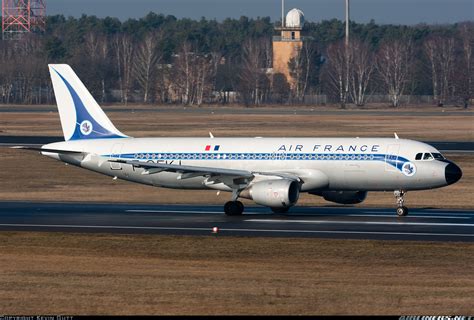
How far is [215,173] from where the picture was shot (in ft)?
155

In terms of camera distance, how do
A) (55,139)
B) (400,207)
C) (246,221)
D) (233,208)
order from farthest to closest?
(55,139) < (233,208) < (400,207) < (246,221)

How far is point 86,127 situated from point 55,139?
148 ft

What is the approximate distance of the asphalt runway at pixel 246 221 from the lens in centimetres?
4116

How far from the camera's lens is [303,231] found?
4159cm

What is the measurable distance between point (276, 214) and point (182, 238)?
9.62 m

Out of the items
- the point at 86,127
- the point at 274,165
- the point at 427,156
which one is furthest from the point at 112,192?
the point at 427,156

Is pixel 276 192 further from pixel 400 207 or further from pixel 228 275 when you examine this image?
pixel 228 275

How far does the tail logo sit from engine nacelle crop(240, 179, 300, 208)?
10.2 m

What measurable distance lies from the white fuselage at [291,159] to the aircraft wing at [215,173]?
44 centimetres

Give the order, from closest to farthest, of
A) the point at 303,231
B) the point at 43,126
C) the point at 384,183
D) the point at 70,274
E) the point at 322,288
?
the point at 322,288 < the point at 70,274 < the point at 303,231 < the point at 384,183 < the point at 43,126

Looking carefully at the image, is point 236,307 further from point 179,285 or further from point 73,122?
point 73,122

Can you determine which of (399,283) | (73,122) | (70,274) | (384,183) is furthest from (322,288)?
(73,122)

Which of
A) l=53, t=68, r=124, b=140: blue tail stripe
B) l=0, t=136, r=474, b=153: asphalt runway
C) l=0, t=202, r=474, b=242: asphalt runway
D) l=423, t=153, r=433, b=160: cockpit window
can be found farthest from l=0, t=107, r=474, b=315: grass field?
l=0, t=136, r=474, b=153: asphalt runway

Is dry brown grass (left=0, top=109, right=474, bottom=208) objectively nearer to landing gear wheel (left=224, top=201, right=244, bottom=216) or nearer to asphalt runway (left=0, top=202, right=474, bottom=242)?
asphalt runway (left=0, top=202, right=474, bottom=242)
